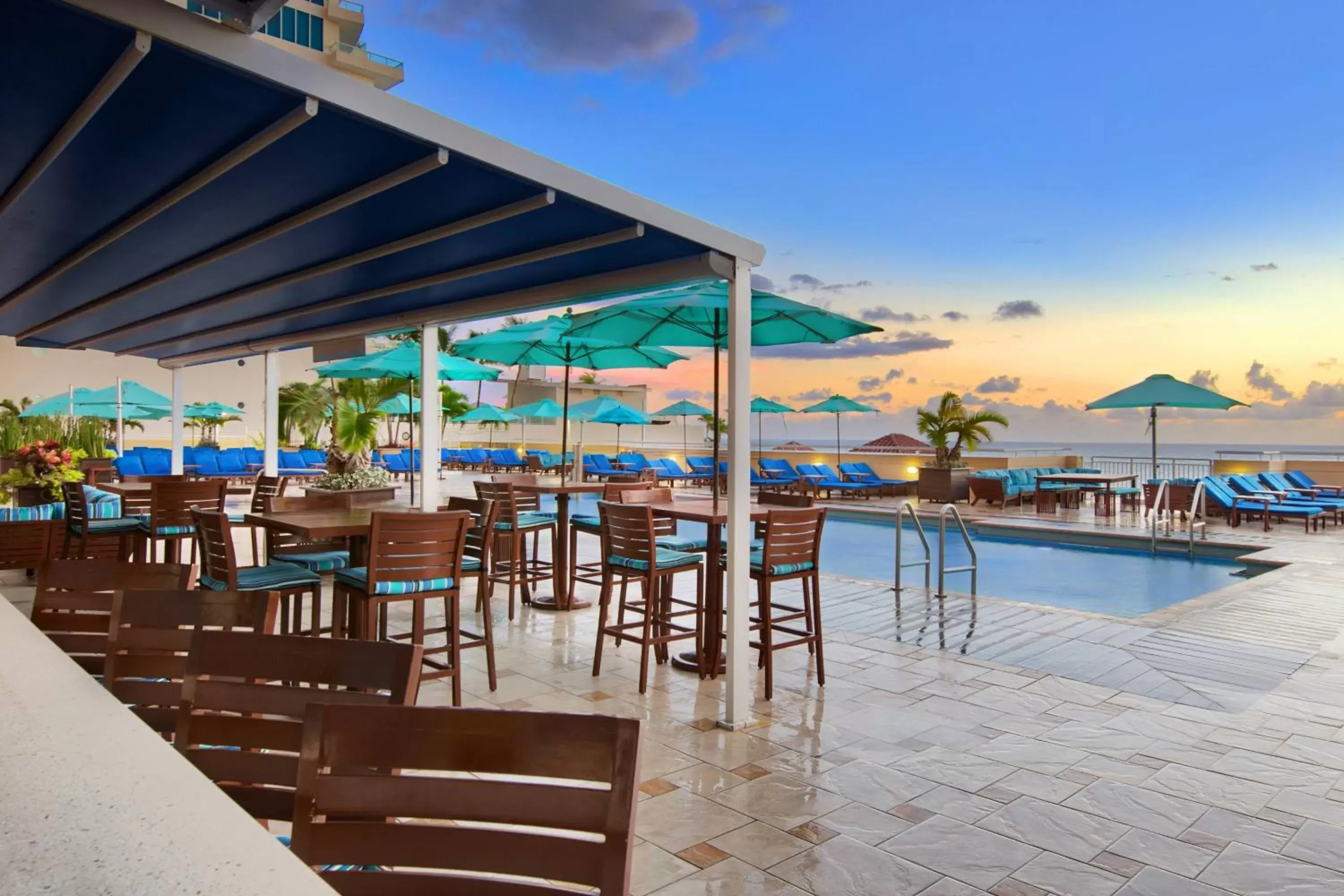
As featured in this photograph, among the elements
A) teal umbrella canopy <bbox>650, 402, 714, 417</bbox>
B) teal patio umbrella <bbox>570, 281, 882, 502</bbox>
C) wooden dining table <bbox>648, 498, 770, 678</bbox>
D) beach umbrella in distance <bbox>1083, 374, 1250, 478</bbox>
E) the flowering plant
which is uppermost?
teal umbrella canopy <bbox>650, 402, 714, 417</bbox>

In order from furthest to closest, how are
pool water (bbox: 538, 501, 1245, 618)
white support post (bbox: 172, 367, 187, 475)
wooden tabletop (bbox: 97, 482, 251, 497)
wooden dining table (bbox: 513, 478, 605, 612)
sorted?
white support post (bbox: 172, 367, 187, 475) < pool water (bbox: 538, 501, 1245, 618) < wooden tabletop (bbox: 97, 482, 251, 497) < wooden dining table (bbox: 513, 478, 605, 612)

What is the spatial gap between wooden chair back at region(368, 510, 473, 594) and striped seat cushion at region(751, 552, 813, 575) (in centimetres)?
155

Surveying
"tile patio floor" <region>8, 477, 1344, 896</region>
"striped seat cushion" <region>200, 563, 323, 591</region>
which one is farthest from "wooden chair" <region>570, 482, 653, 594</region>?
"striped seat cushion" <region>200, 563, 323, 591</region>

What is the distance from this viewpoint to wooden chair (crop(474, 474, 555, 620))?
596cm

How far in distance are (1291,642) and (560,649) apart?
4673 mm

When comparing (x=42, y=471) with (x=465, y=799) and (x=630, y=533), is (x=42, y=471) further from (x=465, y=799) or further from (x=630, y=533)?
(x=465, y=799)

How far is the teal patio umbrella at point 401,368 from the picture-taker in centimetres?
797

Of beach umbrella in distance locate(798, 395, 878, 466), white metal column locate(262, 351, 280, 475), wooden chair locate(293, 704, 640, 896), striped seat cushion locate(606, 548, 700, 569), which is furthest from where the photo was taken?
beach umbrella in distance locate(798, 395, 878, 466)

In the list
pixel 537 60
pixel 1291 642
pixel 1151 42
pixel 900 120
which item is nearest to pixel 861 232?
pixel 900 120

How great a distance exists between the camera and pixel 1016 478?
602 inches

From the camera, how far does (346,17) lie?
32188 millimetres

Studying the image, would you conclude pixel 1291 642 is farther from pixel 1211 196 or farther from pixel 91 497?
pixel 1211 196

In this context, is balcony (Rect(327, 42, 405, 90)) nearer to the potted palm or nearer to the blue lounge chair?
the potted palm

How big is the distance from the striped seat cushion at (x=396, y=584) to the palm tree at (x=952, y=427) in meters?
14.3
